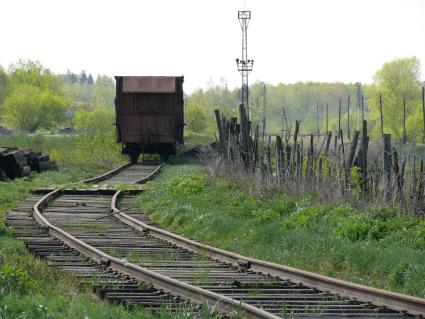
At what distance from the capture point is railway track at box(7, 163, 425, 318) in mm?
8109

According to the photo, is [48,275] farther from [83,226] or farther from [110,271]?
[83,226]

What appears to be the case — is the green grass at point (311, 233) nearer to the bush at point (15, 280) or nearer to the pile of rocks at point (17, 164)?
the bush at point (15, 280)

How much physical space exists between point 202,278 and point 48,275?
5.97 feet

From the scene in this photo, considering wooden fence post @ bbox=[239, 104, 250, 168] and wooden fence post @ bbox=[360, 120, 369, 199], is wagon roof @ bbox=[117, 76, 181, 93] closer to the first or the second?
wooden fence post @ bbox=[239, 104, 250, 168]

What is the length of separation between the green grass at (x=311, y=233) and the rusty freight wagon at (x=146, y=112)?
18121 mm

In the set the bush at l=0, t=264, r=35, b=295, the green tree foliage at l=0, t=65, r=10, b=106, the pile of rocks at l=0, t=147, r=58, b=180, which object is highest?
the green tree foliage at l=0, t=65, r=10, b=106

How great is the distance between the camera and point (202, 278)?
10070 millimetres

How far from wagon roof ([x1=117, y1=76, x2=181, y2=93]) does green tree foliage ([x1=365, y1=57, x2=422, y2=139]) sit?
69.9 m

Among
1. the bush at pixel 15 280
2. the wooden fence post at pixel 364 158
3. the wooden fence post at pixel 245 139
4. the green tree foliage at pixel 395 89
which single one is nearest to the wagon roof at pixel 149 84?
the wooden fence post at pixel 245 139

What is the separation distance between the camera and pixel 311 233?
12828mm

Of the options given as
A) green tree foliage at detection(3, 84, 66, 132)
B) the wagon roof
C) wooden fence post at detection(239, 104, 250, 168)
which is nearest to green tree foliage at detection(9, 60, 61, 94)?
green tree foliage at detection(3, 84, 66, 132)

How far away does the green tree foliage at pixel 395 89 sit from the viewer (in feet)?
351

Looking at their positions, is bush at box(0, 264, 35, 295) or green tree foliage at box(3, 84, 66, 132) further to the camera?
green tree foliage at box(3, 84, 66, 132)

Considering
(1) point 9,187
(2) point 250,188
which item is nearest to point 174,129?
(1) point 9,187
